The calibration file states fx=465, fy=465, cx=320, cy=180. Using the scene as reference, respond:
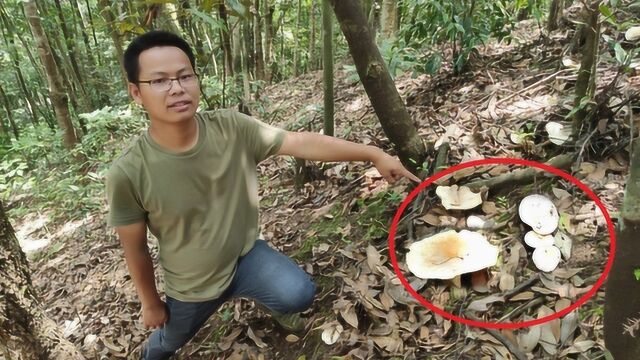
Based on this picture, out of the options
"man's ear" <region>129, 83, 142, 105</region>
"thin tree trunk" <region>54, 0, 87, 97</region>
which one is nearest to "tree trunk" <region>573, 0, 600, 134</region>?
"man's ear" <region>129, 83, 142, 105</region>

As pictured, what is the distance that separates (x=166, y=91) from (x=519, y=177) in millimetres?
1931

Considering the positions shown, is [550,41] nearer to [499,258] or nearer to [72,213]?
[499,258]

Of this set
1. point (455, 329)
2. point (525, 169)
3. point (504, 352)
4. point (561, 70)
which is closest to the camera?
point (504, 352)

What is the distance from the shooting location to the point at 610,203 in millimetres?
2354

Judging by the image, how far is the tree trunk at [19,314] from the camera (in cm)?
218

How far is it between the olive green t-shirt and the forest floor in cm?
55

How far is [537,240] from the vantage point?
90.6 inches

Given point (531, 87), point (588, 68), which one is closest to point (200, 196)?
point (588, 68)

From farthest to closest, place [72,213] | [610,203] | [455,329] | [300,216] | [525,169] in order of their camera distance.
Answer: [72,213]
[300,216]
[525,169]
[610,203]
[455,329]

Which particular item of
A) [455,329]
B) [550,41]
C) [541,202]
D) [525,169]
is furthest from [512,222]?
[550,41]

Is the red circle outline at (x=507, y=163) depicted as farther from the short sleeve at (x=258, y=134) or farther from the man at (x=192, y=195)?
the short sleeve at (x=258, y=134)

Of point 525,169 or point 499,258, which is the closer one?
point 499,258

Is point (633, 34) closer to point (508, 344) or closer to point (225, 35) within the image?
point (508, 344)

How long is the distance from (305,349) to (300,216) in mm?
1254
